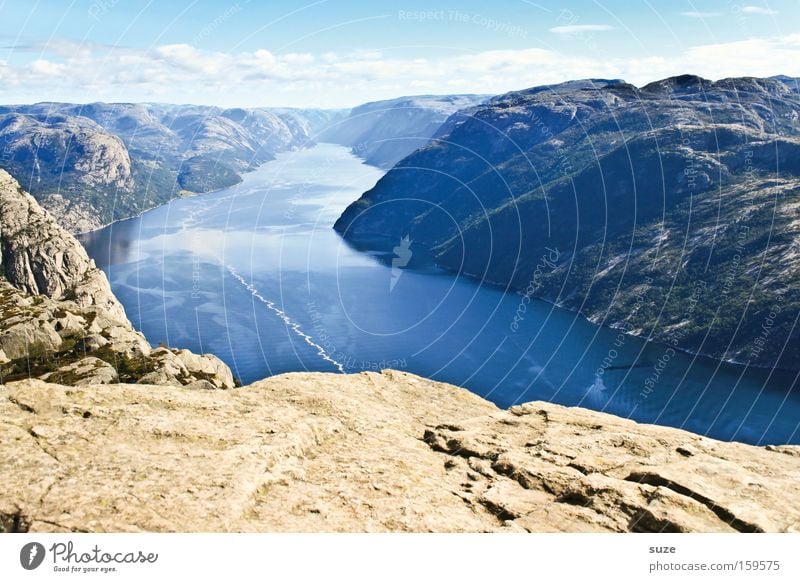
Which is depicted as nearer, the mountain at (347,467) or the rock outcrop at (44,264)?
the mountain at (347,467)

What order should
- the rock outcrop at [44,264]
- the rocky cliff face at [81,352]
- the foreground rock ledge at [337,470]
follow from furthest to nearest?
the rock outcrop at [44,264] → the rocky cliff face at [81,352] → the foreground rock ledge at [337,470]

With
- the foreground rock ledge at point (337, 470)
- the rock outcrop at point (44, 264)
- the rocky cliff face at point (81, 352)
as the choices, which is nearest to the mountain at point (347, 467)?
the foreground rock ledge at point (337, 470)

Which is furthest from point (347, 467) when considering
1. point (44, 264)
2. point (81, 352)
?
point (44, 264)

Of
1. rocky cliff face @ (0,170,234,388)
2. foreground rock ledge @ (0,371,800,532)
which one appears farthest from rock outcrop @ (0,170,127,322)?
foreground rock ledge @ (0,371,800,532)

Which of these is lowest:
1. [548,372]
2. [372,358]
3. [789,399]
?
[372,358]

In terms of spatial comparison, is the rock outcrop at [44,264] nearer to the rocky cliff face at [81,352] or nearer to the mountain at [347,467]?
the rocky cliff face at [81,352]

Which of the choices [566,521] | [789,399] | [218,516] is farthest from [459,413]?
[789,399]
